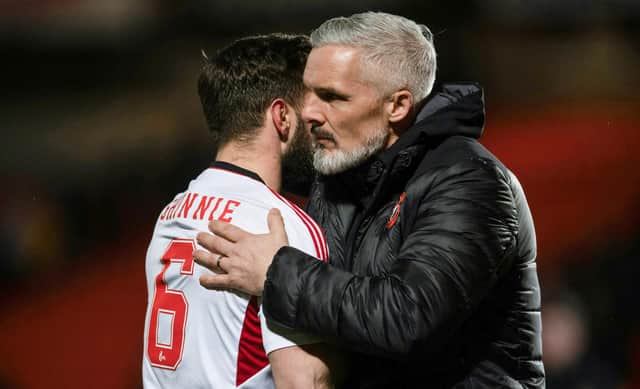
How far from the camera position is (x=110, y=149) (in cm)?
811

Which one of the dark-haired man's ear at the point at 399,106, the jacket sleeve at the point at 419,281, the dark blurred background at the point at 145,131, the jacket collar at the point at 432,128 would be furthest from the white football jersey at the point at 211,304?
the dark blurred background at the point at 145,131

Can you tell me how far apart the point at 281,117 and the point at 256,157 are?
0.15 m

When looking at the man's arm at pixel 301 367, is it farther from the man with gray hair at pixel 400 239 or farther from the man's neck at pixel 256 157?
the man's neck at pixel 256 157

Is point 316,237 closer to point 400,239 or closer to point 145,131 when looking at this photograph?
point 400,239

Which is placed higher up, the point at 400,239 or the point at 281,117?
the point at 281,117

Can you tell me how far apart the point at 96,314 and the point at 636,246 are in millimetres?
4376

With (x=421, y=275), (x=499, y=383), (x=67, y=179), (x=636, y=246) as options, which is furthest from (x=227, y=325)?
(x=67, y=179)

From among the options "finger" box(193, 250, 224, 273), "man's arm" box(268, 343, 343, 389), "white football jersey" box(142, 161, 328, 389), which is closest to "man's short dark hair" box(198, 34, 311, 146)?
"white football jersey" box(142, 161, 328, 389)

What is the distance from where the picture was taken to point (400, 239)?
2.01 meters

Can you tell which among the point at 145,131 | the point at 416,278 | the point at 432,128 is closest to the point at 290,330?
the point at 416,278

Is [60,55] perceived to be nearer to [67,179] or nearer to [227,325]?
[67,179]

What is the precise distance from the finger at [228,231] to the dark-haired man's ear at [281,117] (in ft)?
1.27

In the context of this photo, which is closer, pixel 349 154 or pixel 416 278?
pixel 416 278

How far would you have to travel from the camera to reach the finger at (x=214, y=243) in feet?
6.45
